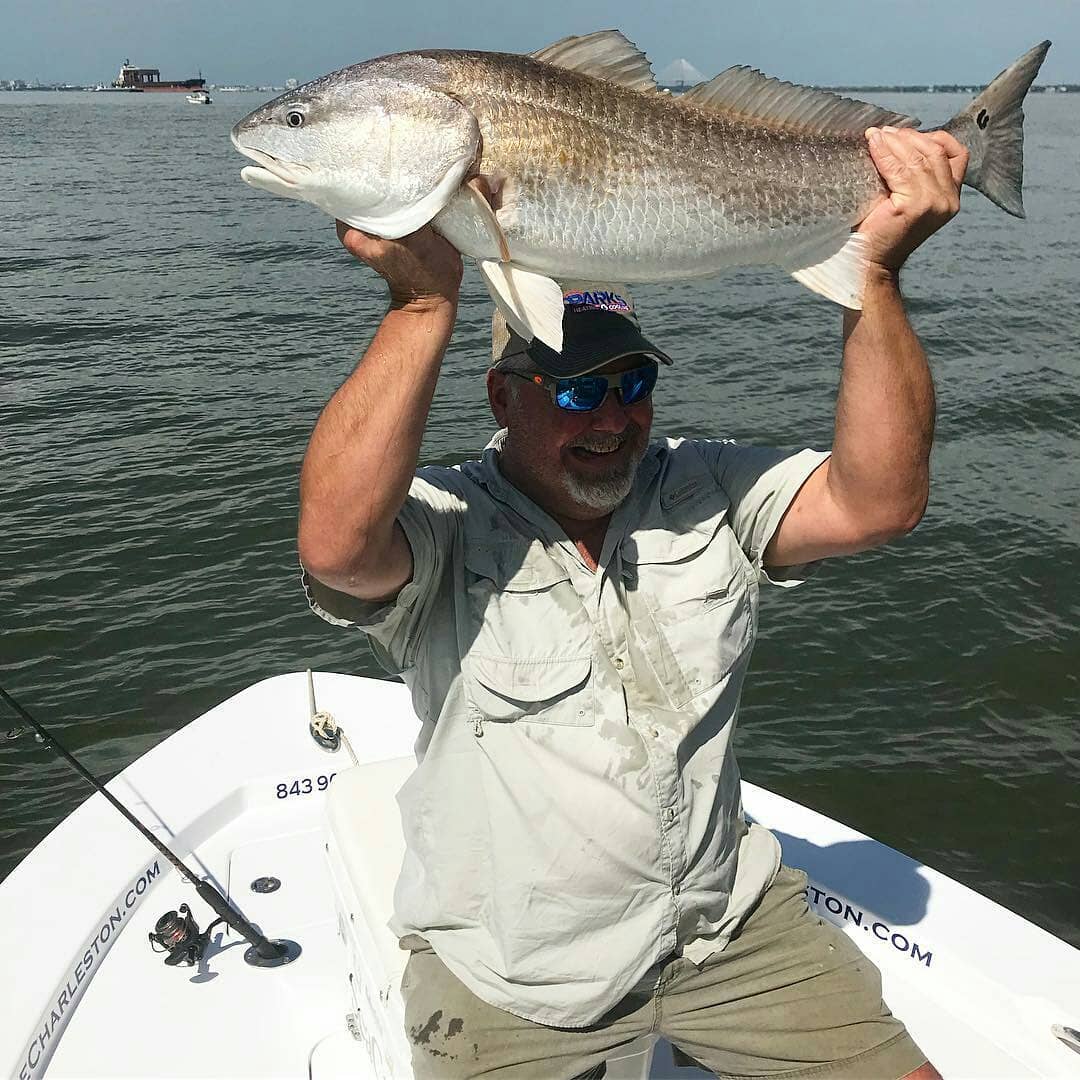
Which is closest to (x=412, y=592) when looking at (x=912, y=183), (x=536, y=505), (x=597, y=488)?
(x=536, y=505)

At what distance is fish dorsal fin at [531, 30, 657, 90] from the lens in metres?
2.46

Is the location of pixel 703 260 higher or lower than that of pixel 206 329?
higher

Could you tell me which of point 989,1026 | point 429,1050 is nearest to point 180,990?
Result: point 429,1050

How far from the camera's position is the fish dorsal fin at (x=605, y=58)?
96.8 inches

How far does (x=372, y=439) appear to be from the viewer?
2.39m

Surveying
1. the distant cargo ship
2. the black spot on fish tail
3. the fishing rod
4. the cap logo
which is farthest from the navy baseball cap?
the distant cargo ship

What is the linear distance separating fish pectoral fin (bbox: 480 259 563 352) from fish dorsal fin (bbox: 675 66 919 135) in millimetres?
673

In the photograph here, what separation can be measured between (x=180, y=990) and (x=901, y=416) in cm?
305

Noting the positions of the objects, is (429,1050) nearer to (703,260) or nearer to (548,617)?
(548,617)

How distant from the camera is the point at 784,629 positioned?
28.3 feet

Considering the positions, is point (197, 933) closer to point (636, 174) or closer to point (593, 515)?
point (593, 515)

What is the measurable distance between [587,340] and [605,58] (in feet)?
2.34

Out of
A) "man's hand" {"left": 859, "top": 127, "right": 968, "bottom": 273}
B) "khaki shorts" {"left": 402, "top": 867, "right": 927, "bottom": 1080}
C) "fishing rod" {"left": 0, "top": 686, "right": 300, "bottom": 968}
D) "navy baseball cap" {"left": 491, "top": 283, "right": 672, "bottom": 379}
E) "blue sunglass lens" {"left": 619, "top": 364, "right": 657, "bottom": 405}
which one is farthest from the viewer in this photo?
"fishing rod" {"left": 0, "top": 686, "right": 300, "bottom": 968}

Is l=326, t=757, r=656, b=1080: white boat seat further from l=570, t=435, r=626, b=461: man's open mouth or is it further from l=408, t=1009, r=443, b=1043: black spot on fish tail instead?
l=570, t=435, r=626, b=461: man's open mouth
